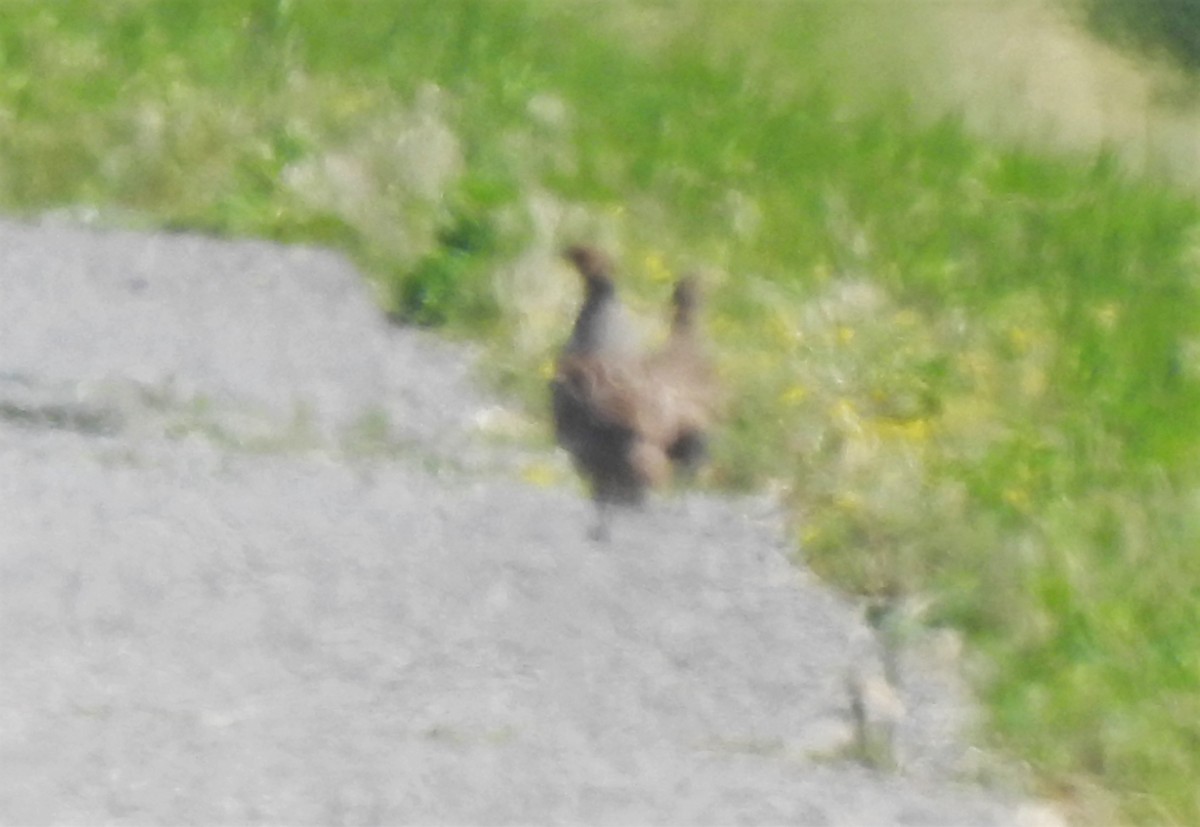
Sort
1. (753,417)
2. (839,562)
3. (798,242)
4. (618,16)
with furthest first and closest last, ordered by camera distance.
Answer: (618,16) → (798,242) → (753,417) → (839,562)

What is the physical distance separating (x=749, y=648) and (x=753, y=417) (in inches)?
63.2

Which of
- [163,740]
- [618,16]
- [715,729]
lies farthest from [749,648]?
[618,16]

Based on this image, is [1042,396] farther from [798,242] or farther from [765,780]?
[765,780]

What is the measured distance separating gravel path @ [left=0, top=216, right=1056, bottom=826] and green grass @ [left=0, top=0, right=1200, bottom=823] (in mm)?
361

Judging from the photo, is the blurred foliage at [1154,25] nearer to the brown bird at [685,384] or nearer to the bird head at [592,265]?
the brown bird at [685,384]

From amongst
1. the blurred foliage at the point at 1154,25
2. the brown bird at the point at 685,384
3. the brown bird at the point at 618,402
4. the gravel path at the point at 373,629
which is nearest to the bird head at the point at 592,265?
the brown bird at the point at 618,402

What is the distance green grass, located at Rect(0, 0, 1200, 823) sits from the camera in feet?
20.7

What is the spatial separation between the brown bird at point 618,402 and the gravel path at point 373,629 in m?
0.31

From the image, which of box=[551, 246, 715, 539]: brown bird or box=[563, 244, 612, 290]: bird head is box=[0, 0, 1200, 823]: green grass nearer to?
box=[551, 246, 715, 539]: brown bird

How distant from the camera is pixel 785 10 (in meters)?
12.4

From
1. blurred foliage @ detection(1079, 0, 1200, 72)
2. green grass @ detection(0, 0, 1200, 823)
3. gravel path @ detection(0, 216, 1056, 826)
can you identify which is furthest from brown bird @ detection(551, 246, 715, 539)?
blurred foliage @ detection(1079, 0, 1200, 72)

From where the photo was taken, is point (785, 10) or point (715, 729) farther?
point (785, 10)

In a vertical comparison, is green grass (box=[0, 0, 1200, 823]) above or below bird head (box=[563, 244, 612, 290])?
below

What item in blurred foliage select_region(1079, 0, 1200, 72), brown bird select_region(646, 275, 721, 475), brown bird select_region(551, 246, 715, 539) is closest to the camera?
brown bird select_region(551, 246, 715, 539)
